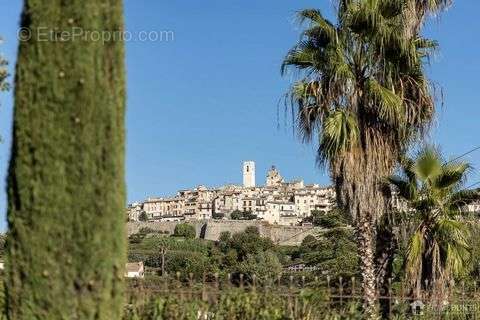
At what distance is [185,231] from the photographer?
9319 cm

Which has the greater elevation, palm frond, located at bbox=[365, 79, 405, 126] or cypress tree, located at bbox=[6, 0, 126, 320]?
palm frond, located at bbox=[365, 79, 405, 126]

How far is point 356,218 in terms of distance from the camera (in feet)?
32.7

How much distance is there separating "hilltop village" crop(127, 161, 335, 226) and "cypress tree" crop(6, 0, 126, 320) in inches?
4462

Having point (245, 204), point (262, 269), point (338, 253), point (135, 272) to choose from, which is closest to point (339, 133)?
point (135, 272)

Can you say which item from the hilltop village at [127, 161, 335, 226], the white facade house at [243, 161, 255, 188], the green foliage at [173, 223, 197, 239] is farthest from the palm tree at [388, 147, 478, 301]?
the white facade house at [243, 161, 255, 188]

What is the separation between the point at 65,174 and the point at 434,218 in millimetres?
7474

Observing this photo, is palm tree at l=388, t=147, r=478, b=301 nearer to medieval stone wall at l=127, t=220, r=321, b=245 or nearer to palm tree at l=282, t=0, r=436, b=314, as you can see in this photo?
palm tree at l=282, t=0, r=436, b=314

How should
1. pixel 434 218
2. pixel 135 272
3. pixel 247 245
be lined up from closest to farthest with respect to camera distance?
pixel 434 218 → pixel 135 272 → pixel 247 245

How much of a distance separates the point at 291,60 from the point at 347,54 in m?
0.88

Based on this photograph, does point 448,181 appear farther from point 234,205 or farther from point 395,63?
point 234,205

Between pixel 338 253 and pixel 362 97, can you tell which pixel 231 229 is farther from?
pixel 362 97

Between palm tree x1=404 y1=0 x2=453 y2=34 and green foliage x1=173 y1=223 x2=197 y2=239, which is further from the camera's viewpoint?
green foliage x1=173 y1=223 x2=197 y2=239

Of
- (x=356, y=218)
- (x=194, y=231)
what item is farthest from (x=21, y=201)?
(x=194, y=231)

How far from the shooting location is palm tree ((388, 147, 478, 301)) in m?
9.25
